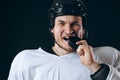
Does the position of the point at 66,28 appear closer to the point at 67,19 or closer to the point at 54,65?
the point at 67,19

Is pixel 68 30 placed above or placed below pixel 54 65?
above

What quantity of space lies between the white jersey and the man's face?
60 mm

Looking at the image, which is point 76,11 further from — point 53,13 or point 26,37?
point 26,37

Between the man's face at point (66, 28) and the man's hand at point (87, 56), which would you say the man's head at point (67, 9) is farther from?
the man's hand at point (87, 56)

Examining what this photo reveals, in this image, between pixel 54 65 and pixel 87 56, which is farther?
pixel 54 65

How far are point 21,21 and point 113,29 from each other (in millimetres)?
422

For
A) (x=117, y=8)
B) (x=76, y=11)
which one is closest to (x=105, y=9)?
(x=117, y=8)

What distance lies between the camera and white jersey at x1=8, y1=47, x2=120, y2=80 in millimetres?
1200

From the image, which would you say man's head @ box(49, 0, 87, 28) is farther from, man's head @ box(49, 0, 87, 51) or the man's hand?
the man's hand

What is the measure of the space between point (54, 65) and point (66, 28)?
0.15m

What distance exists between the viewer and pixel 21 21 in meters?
1.50

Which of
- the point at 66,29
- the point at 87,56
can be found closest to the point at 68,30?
the point at 66,29

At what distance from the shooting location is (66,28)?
3.85ft

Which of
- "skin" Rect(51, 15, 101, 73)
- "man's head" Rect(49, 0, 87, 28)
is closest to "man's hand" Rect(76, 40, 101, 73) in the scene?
"skin" Rect(51, 15, 101, 73)
